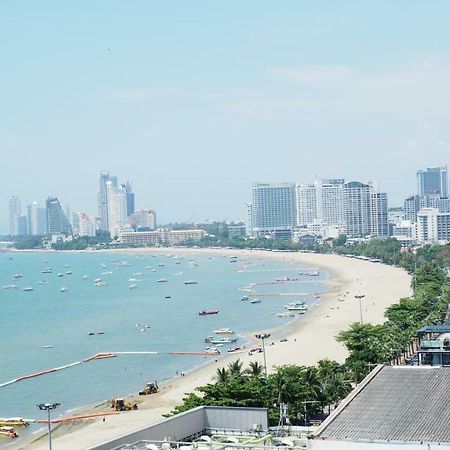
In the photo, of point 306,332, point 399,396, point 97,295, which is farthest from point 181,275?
point 399,396

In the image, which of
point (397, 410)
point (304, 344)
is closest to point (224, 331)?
point (304, 344)

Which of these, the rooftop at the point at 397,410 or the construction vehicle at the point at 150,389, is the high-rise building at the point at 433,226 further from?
the rooftop at the point at 397,410

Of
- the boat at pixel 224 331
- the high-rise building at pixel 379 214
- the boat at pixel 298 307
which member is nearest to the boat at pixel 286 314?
the boat at pixel 298 307

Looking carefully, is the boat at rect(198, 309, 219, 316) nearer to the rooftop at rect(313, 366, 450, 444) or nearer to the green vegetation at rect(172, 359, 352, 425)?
the green vegetation at rect(172, 359, 352, 425)

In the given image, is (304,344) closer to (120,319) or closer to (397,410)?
(120,319)

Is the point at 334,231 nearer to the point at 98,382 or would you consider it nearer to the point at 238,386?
the point at 98,382

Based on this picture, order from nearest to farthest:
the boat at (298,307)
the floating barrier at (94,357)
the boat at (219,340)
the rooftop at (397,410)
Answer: the rooftop at (397,410), the floating barrier at (94,357), the boat at (219,340), the boat at (298,307)

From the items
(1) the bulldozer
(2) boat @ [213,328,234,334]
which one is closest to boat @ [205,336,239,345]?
(2) boat @ [213,328,234,334]
